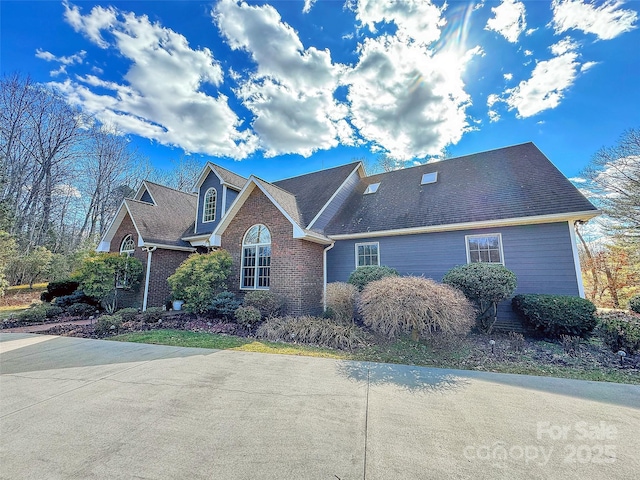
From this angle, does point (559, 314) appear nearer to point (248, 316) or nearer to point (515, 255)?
point (515, 255)

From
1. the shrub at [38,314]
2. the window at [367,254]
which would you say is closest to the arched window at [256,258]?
the window at [367,254]

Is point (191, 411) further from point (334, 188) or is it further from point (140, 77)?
point (140, 77)

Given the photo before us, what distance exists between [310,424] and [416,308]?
3.74m

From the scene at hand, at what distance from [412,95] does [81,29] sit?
13.1m

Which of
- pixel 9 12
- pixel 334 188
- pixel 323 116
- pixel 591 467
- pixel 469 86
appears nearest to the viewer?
pixel 591 467

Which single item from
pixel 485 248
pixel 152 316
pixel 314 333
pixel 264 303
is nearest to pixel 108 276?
pixel 152 316

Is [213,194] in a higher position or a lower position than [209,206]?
higher

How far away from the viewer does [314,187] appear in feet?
47.0

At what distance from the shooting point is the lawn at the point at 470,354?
199 inches

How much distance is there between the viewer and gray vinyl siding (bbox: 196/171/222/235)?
46.4 feet

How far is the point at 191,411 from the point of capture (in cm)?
349

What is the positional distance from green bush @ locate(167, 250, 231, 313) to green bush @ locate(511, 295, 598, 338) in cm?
1046

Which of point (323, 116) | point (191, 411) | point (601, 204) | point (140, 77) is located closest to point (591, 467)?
point (191, 411)

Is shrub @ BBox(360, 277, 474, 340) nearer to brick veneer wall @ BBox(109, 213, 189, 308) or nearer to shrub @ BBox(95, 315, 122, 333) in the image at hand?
shrub @ BBox(95, 315, 122, 333)
